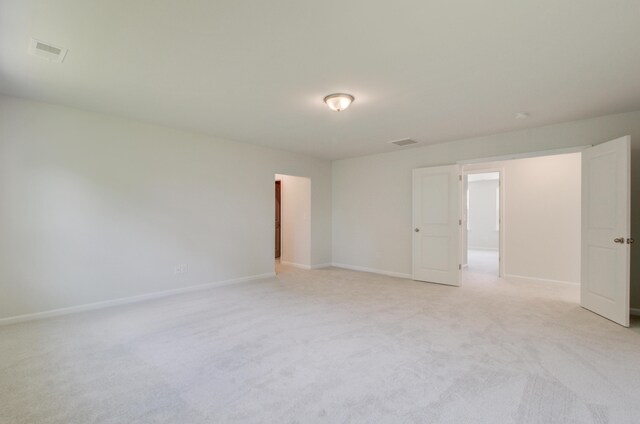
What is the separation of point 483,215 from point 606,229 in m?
7.13

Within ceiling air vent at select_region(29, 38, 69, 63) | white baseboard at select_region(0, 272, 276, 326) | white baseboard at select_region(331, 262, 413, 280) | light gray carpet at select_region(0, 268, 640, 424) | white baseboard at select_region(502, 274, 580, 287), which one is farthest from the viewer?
white baseboard at select_region(331, 262, 413, 280)

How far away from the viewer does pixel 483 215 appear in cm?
1037

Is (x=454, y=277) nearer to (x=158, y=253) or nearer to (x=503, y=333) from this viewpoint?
(x=503, y=333)

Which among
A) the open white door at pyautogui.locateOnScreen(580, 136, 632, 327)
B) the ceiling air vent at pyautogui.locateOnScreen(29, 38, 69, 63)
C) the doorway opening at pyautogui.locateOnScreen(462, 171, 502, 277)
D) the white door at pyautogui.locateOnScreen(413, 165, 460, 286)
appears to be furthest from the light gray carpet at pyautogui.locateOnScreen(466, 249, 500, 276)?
the ceiling air vent at pyautogui.locateOnScreen(29, 38, 69, 63)

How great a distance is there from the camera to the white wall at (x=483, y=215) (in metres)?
10.1

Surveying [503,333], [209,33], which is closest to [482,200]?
[503,333]

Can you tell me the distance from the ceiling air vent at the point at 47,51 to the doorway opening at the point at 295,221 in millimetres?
4370

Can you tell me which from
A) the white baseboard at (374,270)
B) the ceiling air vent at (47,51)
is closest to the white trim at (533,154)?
the white baseboard at (374,270)

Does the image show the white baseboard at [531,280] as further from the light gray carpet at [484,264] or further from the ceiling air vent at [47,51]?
the ceiling air vent at [47,51]

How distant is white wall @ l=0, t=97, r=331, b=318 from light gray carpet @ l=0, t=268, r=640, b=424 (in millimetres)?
504

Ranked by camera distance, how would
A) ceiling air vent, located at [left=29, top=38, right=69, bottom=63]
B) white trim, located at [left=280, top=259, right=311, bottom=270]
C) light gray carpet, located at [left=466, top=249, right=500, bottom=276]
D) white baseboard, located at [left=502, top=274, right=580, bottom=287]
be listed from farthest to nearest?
white trim, located at [left=280, top=259, right=311, bottom=270]
light gray carpet, located at [left=466, top=249, right=500, bottom=276]
white baseboard, located at [left=502, top=274, right=580, bottom=287]
ceiling air vent, located at [left=29, top=38, right=69, bottom=63]

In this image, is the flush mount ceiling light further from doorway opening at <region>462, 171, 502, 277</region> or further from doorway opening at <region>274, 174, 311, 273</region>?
doorway opening at <region>462, 171, 502, 277</region>

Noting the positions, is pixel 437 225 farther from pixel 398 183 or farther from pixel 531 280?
pixel 531 280

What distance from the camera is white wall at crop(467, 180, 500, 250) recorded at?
1012 centimetres
